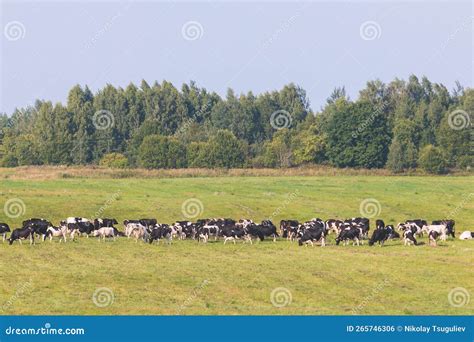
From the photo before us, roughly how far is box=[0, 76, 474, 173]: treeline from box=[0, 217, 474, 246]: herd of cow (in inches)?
2316

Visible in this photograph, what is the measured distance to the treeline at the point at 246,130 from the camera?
371 feet

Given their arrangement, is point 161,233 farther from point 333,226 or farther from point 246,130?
point 246,130

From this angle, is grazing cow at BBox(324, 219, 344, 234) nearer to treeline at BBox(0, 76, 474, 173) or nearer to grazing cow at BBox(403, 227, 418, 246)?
grazing cow at BBox(403, 227, 418, 246)

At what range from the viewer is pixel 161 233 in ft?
152

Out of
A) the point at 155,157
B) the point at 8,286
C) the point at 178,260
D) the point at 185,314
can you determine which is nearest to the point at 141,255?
the point at 178,260

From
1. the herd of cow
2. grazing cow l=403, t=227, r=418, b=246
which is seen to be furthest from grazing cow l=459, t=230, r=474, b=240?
grazing cow l=403, t=227, r=418, b=246

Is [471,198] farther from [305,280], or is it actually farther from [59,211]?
[305,280]

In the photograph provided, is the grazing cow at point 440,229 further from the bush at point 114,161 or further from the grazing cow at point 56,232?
the bush at point 114,161

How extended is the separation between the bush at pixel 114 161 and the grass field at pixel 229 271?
54.7m

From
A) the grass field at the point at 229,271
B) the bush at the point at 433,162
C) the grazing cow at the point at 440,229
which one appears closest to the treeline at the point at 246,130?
the bush at the point at 433,162

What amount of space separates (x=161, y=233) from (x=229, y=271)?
12.3 metres

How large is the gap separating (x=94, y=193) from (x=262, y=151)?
2489 inches

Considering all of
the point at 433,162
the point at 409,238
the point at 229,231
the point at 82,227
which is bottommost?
the point at 82,227

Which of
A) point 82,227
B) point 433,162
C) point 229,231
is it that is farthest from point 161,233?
point 433,162
